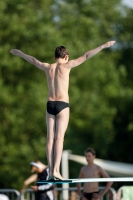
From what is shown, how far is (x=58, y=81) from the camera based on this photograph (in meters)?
11.8

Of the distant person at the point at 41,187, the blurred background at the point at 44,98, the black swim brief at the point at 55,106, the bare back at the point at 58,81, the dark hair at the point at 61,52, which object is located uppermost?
the blurred background at the point at 44,98

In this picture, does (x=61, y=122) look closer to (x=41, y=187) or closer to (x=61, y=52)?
(x=61, y=52)

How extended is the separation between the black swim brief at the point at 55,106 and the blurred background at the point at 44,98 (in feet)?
91.3

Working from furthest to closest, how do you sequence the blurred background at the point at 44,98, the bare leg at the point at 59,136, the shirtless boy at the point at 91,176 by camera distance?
the blurred background at the point at 44,98 < the shirtless boy at the point at 91,176 < the bare leg at the point at 59,136

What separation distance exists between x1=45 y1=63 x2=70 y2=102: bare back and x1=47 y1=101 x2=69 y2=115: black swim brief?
0.23 feet

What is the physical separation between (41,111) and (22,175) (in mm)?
3772

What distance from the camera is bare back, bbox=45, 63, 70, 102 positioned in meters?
11.8

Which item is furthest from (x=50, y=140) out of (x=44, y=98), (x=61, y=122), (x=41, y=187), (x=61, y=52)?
(x=44, y=98)

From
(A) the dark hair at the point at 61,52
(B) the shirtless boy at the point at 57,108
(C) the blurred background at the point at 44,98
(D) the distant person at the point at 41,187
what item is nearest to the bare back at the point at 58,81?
(B) the shirtless boy at the point at 57,108

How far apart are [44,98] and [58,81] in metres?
30.3

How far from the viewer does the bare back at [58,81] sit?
11758 mm

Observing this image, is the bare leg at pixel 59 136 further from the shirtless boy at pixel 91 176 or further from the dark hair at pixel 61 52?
the shirtless boy at pixel 91 176

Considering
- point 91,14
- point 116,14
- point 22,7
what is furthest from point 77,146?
point 116,14

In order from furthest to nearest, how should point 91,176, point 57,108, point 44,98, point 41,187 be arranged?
point 44,98, point 41,187, point 91,176, point 57,108
